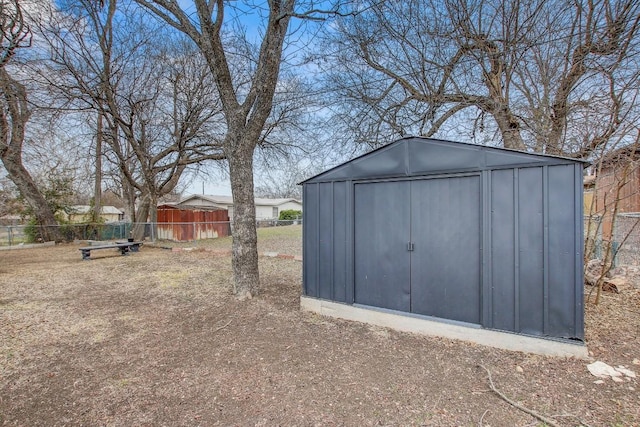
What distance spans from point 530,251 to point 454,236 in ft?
2.35

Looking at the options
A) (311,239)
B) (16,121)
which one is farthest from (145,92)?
(311,239)

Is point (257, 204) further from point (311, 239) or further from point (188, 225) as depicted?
point (311, 239)

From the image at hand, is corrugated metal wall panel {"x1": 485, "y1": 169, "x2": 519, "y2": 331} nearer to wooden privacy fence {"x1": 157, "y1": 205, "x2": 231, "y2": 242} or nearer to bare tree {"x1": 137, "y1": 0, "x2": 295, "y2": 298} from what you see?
bare tree {"x1": 137, "y1": 0, "x2": 295, "y2": 298}

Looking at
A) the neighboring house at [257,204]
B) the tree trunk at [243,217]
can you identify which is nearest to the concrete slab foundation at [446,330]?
the tree trunk at [243,217]

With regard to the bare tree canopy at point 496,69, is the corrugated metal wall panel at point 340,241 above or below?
below

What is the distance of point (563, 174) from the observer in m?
2.97

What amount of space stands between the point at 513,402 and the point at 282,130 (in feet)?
34.4

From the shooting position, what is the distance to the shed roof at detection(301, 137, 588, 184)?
3.20 meters

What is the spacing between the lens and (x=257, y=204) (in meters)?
30.9

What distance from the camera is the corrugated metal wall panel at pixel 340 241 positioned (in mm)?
4242

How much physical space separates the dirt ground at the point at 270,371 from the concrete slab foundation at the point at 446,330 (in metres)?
0.09

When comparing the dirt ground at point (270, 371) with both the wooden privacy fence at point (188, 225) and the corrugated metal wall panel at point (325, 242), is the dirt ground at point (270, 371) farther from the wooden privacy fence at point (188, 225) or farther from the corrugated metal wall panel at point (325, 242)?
the wooden privacy fence at point (188, 225)

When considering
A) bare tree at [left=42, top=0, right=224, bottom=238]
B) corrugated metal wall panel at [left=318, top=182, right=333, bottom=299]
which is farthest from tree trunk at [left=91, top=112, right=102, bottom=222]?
corrugated metal wall panel at [left=318, top=182, right=333, bottom=299]

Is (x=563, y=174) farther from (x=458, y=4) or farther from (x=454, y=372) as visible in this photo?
(x=458, y=4)
